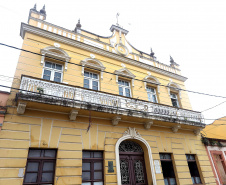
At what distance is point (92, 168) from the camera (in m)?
7.04

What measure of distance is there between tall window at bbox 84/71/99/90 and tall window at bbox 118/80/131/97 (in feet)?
5.01

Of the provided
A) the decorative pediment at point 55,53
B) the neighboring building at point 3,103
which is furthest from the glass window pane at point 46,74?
the neighboring building at point 3,103

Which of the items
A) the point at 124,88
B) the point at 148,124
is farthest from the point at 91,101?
the point at 148,124

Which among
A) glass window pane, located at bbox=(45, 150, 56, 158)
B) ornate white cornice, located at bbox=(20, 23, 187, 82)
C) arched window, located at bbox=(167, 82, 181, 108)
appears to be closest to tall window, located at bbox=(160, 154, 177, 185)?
arched window, located at bbox=(167, 82, 181, 108)

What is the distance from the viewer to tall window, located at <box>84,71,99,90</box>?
356 inches

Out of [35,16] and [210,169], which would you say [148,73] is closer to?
[210,169]

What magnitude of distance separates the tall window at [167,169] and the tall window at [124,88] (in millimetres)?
4011

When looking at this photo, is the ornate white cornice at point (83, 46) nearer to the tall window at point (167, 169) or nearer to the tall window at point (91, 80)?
the tall window at point (91, 80)

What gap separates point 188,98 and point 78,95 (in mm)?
9214

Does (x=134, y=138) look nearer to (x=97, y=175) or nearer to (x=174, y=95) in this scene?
(x=97, y=175)

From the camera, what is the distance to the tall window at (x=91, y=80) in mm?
9052

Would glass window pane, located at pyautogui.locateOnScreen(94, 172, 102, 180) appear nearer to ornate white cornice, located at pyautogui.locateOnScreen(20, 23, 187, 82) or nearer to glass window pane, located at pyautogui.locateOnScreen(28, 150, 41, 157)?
glass window pane, located at pyautogui.locateOnScreen(28, 150, 41, 157)

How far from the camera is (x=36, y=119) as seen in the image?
6.64 metres

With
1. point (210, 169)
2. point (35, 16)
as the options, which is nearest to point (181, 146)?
point (210, 169)
